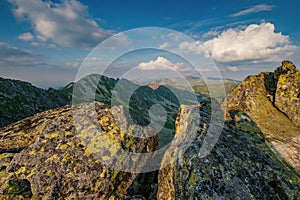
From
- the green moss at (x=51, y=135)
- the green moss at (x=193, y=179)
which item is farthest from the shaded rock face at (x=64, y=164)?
the green moss at (x=193, y=179)

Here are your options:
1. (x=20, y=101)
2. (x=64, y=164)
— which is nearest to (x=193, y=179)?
(x=64, y=164)

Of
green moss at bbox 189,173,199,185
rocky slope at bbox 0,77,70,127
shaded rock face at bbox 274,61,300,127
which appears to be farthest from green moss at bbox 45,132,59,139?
rocky slope at bbox 0,77,70,127

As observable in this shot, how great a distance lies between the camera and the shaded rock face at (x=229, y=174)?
860 cm

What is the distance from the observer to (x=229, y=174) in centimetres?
906

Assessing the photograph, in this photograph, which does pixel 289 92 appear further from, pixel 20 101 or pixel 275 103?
pixel 20 101

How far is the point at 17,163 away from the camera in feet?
33.8

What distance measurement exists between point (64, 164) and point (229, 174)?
8520mm

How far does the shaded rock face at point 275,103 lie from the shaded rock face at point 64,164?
832 centimetres

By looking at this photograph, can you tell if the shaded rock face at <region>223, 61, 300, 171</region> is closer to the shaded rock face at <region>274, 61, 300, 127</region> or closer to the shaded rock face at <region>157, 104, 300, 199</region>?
the shaded rock face at <region>274, 61, 300, 127</region>

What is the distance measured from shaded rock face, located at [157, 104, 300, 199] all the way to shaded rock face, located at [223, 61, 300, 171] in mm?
2394

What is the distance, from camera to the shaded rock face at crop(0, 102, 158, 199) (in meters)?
9.70

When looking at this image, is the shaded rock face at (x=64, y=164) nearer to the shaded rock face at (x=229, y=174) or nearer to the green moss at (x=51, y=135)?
the green moss at (x=51, y=135)

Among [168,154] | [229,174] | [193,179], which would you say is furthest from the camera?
[168,154]

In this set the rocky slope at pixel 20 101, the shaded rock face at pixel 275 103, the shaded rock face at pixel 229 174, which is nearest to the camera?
the shaded rock face at pixel 229 174
